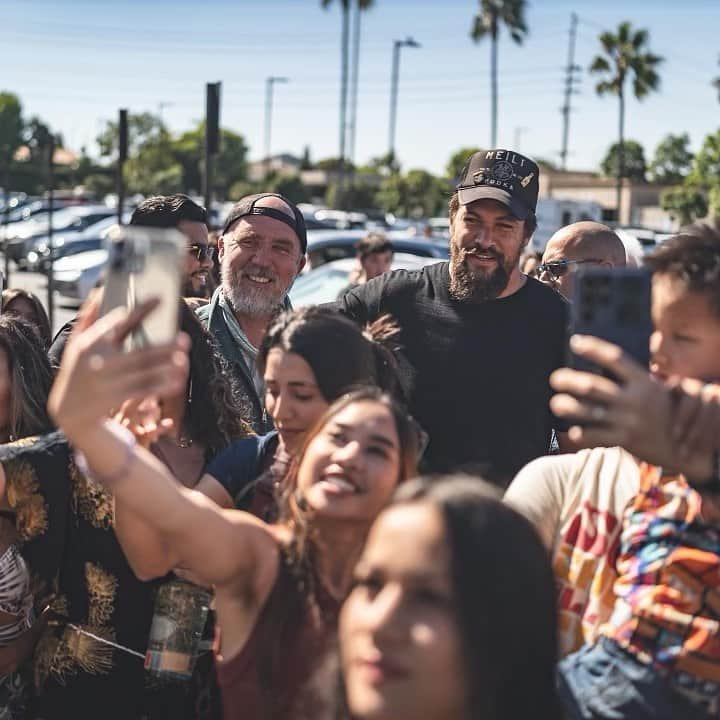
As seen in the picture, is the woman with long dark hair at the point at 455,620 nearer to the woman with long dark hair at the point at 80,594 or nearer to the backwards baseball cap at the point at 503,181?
the woman with long dark hair at the point at 80,594

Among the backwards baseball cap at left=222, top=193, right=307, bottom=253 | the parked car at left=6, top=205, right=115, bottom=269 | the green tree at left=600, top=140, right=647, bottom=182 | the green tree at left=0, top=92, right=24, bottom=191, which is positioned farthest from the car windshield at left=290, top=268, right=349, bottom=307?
the green tree at left=0, top=92, right=24, bottom=191

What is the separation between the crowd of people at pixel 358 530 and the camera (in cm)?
189

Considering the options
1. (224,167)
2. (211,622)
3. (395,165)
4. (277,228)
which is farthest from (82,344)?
(224,167)

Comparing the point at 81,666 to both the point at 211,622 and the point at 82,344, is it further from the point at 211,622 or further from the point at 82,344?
the point at 82,344

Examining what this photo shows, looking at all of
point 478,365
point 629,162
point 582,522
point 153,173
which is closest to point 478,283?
point 478,365

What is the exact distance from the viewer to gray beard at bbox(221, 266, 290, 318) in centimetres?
475

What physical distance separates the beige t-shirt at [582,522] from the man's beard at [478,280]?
1.80 metres

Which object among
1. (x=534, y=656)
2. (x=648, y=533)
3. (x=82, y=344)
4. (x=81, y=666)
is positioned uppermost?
(x=82, y=344)

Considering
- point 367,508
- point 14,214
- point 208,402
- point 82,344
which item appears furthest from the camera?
point 14,214

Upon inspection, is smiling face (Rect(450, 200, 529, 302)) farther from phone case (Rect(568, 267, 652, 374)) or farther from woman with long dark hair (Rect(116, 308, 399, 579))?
phone case (Rect(568, 267, 652, 374))

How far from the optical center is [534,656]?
1.92m

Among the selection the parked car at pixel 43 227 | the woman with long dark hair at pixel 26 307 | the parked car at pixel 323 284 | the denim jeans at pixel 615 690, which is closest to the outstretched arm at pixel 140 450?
the denim jeans at pixel 615 690

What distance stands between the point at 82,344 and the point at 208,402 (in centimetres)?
170

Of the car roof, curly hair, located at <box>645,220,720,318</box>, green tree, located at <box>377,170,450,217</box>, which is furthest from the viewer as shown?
green tree, located at <box>377,170,450,217</box>
